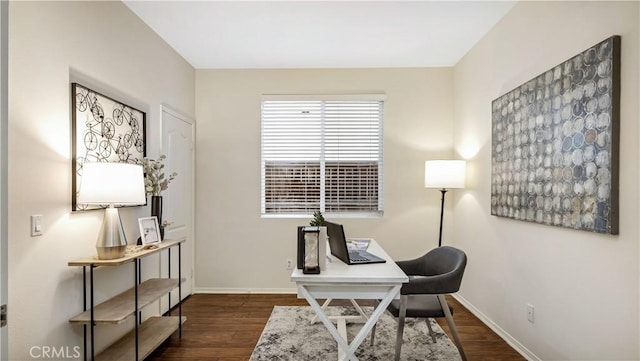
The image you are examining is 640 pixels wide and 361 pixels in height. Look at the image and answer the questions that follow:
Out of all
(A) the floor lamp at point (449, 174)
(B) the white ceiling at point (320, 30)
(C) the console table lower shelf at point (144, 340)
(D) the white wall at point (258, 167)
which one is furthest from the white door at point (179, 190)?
(A) the floor lamp at point (449, 174)

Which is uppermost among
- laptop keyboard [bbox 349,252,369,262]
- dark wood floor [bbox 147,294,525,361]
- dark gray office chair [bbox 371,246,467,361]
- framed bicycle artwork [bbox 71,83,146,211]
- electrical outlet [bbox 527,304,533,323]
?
framed bicycle artwork [bbox 71,83,146,211]

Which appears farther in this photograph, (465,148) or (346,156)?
(346,156)

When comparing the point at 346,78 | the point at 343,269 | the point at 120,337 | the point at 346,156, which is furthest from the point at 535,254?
the point at 120,337

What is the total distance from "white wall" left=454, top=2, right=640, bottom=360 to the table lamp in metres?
2.72

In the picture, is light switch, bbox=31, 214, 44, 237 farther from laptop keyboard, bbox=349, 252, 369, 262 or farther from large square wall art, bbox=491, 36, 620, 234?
large square wall art, bbox=491, 36, 620, 234

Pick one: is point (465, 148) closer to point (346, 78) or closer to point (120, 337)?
point (346, 78)

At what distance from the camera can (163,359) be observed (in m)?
2.46

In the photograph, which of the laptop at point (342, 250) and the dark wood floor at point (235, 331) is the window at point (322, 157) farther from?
the laptop at point (342, 250)

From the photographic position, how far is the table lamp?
1.92 meters

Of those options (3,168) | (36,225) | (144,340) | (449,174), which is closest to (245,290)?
(144,340)

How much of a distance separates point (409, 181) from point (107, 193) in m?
3.07

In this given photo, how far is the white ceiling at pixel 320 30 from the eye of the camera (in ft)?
8.66

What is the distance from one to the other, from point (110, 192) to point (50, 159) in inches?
14.4

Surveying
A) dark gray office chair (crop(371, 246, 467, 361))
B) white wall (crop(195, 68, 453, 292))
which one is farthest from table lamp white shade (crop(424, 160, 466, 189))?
dark gray office chair (crop(371, 246, 467, 361))
